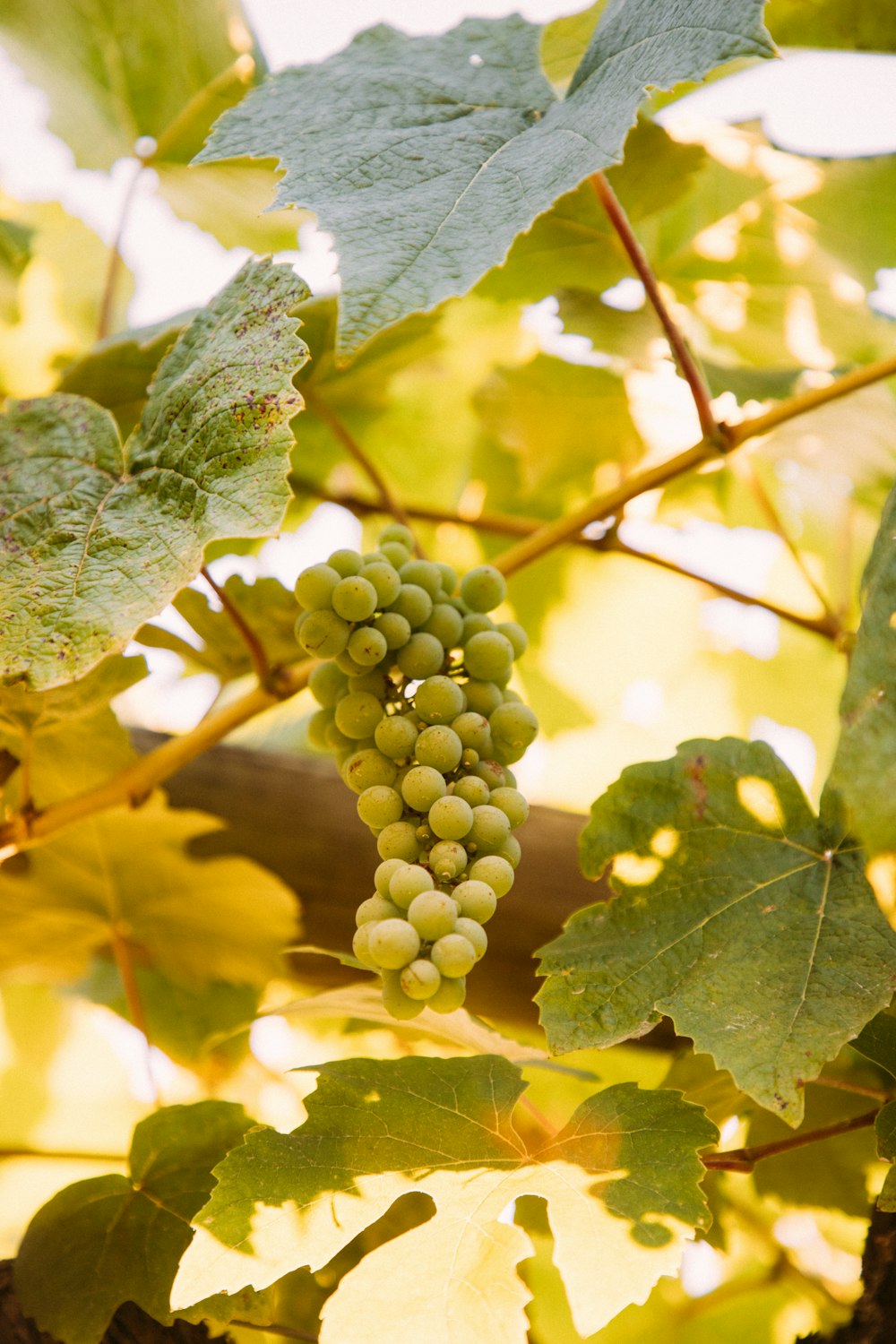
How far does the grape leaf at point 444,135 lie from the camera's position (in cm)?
67

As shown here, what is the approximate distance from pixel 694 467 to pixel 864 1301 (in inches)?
26.4

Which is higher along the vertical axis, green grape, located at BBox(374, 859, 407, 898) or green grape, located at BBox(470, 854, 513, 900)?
green grape, located at BBox(374, 859, 407, 898)

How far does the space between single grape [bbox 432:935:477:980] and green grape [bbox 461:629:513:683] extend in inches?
8.9

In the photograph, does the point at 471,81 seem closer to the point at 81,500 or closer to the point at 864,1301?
the point at 81,500

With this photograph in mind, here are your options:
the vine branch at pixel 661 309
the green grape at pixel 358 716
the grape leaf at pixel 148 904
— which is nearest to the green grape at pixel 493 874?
the green grape at pixel 358 716

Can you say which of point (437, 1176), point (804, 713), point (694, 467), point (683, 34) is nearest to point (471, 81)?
point (683, 34)

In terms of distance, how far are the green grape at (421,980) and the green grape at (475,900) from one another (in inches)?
1.8

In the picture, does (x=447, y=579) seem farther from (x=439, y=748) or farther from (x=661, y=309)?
(x=661, y=309)

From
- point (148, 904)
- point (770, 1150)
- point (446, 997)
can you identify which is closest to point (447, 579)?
point (446, 997)

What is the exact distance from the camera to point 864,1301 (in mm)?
766

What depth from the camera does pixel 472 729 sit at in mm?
724

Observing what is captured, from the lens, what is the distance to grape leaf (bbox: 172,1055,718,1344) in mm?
626

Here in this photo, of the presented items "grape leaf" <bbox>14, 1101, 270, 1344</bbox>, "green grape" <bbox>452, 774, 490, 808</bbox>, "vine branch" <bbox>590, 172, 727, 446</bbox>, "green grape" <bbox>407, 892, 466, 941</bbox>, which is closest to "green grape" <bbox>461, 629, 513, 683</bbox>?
"green grape" <bbox>452, 774, 490, 808</bbox>

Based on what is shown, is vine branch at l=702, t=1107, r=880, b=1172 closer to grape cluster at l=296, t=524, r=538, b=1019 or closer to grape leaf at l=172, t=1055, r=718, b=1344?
grape leaf at l=172, t=1055, r=718, b=1344
